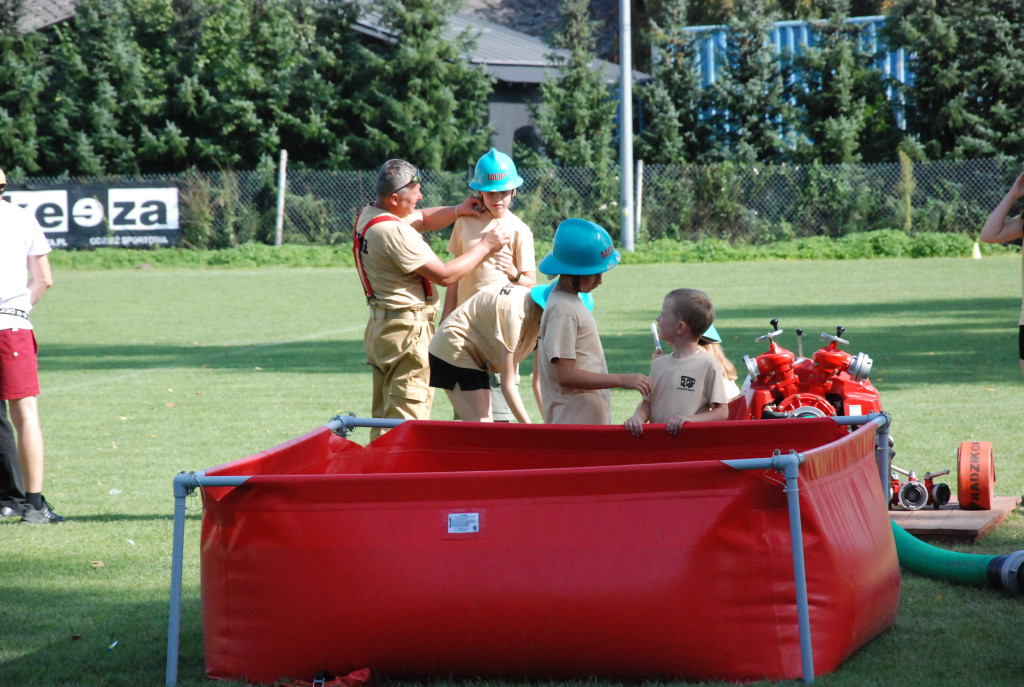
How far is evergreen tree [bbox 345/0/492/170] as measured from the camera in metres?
34.1

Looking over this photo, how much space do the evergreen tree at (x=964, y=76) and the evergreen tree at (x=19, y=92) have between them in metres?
24.2

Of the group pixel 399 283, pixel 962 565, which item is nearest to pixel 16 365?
pixel 399 283

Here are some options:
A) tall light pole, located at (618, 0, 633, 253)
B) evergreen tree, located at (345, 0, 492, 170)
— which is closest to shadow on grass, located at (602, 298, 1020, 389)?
tall light pole, located at (618, 0, 633, 253)

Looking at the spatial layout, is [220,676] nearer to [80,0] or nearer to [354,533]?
[354,533]

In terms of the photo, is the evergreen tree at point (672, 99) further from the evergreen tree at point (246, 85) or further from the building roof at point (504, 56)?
the evergreen tree at point (246, 85)

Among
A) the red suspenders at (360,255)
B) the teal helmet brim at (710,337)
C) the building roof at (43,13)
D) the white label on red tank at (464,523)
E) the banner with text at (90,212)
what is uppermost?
the building roof at (43,13)

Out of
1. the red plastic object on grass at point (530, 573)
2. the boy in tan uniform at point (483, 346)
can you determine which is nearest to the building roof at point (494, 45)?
the boy in tan uniform at point (483, 346)

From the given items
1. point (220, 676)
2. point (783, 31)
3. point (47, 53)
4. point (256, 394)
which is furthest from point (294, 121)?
point (220, 676)

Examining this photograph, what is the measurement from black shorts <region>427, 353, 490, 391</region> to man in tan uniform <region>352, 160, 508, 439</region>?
227mm

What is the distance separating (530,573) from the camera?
3.76 metres

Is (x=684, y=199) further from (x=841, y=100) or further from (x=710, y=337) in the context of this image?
(x=710, y=337)

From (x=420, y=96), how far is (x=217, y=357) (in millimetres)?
22157

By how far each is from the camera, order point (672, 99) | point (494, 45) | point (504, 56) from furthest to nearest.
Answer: point (494, 45)
point (504, 56)
point (672, 99)

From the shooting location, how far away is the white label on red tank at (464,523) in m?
3.78
